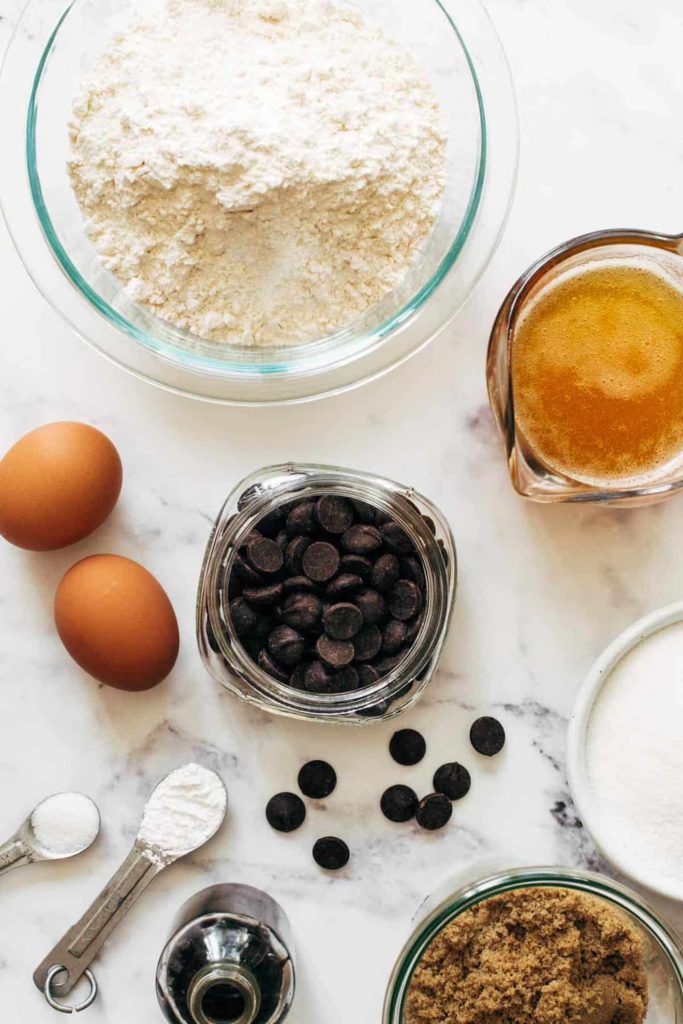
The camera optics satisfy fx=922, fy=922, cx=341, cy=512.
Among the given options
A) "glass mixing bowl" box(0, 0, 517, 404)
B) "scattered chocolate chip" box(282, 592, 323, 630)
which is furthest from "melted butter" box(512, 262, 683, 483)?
"scattered chocolate chip" box(282, 592, 323, 630)

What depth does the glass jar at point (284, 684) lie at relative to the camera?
117cm

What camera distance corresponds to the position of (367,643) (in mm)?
1193

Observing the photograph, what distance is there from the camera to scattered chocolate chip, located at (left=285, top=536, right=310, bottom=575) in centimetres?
119

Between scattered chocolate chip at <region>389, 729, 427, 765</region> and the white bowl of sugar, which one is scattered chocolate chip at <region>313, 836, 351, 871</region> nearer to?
scattered chocolate chip at <region>389, 729, 427, 765</region>

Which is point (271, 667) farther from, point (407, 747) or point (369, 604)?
point (407, 747)

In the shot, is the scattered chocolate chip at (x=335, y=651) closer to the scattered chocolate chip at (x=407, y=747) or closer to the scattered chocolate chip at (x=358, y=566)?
the scattered chocolate chip at (x=358, y=566)

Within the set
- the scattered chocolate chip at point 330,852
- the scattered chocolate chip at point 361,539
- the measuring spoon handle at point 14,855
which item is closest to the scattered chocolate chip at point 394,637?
the scattered chocolate chip at point 361,539

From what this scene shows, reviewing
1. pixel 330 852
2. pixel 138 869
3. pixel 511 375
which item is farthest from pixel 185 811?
pixel 511 375

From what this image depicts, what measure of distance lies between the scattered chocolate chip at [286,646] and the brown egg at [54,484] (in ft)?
0.97

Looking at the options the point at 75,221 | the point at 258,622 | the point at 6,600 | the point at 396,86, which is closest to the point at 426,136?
the point at 396,86

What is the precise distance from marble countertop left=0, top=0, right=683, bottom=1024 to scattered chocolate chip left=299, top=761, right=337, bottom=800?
0.02m

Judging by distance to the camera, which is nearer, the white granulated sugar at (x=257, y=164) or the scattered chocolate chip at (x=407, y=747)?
the white granulated sugar at (x=257, y=164)

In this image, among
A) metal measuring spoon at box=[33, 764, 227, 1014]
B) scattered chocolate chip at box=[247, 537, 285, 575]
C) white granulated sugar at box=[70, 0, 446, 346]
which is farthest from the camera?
metal measuring spoon at box=[33, 764, 227, 1014]

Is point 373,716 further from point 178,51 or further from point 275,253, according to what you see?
point 178,51
